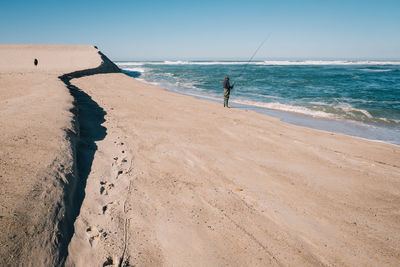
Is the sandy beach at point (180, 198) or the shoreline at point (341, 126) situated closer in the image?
the sandy beach at point (180, 198)

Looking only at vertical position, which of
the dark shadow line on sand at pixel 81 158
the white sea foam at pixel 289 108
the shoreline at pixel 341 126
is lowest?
the shoreline at pixel 341 126

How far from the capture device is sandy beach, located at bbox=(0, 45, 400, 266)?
2.37 metres

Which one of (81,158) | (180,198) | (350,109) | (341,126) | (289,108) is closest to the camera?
(180,198)

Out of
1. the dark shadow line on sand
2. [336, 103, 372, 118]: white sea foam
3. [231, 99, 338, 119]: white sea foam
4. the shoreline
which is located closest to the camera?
the dark shadow line on sand

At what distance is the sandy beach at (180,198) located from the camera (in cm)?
237

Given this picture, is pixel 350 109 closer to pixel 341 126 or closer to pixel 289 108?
pixel 289 108

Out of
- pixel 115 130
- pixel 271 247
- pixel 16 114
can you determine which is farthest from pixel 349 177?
pixel 16 114

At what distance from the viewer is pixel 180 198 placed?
3.46 meters

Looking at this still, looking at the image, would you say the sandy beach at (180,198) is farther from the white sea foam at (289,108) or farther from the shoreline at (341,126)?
the white sea foam at (289,108)

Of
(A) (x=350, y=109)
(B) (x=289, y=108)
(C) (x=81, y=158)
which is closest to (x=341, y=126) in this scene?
(B) (x=289, y=108)

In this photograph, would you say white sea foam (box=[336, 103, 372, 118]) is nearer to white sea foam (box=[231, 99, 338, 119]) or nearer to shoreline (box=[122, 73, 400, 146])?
white sea foam (box=[231, 99, 338, 119])

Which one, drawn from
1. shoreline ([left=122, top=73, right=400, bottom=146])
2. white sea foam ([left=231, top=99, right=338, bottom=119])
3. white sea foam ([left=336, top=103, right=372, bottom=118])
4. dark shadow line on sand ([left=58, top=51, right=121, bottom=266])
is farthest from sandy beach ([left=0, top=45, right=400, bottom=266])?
white sea foam ([left=336, top=103, right=372, bottom=118])

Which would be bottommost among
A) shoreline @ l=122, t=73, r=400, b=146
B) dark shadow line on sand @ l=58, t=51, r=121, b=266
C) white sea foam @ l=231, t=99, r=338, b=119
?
shoreline @ l=122, t=73, r=400, b=146

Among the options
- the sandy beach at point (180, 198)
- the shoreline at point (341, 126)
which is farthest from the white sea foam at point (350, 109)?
the sandy beach at point (180, 198)
